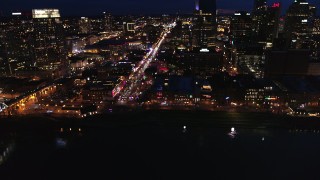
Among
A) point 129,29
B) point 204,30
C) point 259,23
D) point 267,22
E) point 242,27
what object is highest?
point 129,29

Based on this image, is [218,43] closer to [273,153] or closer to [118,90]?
[118,90]

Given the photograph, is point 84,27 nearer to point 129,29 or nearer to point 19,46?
point 129,29

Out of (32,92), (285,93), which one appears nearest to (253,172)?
(285,93)

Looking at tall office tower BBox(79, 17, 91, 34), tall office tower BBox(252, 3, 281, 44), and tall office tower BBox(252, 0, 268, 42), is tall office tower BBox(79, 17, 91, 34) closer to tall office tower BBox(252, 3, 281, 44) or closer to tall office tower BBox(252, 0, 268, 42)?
tall office tower BBox(252, 0, 268, 42)

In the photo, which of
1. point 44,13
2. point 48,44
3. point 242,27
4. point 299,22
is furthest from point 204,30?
point 44,13

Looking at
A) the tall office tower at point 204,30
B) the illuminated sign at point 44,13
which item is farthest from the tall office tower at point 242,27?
the illuminated sign at point 44,13
